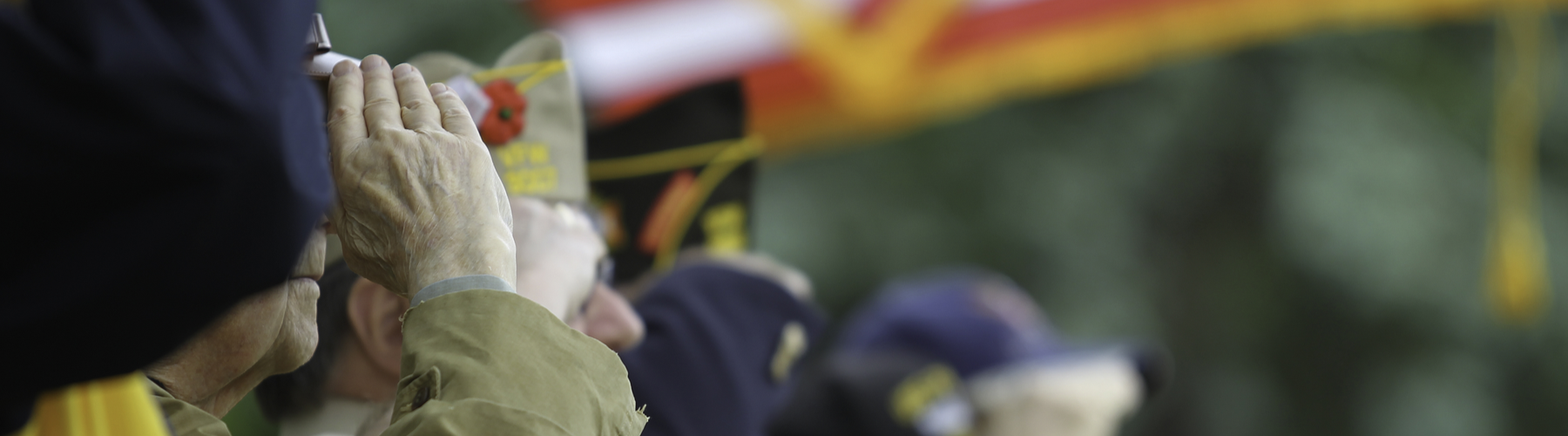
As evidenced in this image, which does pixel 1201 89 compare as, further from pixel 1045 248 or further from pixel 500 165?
pixel 500 165

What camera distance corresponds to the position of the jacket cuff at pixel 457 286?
1258mm

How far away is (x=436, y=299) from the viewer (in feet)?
4.10

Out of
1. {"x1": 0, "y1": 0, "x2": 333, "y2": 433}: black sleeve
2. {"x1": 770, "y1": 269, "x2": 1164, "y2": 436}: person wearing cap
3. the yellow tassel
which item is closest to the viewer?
{"x1": 0, "y1": 0, "x2": 333, "y2": 433}: black sleeve

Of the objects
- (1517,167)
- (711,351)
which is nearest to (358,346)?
(711,351)

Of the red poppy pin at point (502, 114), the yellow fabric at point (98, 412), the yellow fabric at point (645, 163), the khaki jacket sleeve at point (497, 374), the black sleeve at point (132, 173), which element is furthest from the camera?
the yellow fabric at point (645, 163)

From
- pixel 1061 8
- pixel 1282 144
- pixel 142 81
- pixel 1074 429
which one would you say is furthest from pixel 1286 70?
pixel 142 81

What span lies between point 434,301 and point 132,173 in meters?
0.38

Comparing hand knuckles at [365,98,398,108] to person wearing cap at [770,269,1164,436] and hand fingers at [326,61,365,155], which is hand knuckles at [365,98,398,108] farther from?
person wearing cap at [770,269,1164,436]

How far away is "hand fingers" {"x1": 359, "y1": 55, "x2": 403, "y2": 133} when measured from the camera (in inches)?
51.3

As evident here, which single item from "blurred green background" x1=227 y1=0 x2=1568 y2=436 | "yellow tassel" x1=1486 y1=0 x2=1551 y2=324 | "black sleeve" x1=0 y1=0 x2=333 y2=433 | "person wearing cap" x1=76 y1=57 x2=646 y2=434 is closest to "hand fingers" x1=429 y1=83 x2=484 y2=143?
"person wearing cap" x1=76 y1=57 x2=646 y2=434

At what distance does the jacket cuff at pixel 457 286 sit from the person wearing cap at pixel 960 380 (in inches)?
95.8

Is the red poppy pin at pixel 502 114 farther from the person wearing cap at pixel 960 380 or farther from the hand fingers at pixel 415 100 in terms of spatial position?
the person wearing cap at pixel 960 380

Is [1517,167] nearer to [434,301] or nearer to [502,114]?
[502,114]

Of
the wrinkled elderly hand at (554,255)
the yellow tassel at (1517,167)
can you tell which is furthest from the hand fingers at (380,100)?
the yellow tassel at (1517,167)
